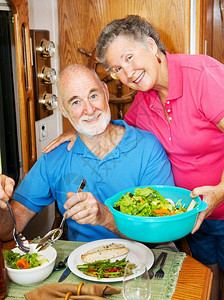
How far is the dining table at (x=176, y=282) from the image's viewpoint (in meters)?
1.21

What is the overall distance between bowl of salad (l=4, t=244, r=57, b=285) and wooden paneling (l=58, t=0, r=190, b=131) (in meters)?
1.60

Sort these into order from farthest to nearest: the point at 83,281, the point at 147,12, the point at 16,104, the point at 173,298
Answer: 1. the point at 147,12
2. the point at 16,104
3. the point at 83,281
4. the point at 173,298

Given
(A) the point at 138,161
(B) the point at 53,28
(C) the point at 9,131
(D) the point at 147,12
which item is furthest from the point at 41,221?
(D) the point at 147,12

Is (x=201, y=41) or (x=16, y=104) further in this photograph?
(x=201, y=41)

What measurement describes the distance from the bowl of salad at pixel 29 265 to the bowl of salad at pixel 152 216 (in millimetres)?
279

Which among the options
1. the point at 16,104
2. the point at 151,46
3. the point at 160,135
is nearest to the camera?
the point at 151,46

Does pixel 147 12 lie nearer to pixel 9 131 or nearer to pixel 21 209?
pixel 9 131

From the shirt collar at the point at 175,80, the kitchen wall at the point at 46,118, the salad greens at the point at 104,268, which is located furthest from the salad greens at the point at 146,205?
the kitchen wall at the point at 46,118

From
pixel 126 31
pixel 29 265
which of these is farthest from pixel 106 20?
pixel 29 265

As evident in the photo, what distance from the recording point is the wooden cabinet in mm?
2594

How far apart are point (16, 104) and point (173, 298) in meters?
1.35

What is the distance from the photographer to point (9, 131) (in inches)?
82.7

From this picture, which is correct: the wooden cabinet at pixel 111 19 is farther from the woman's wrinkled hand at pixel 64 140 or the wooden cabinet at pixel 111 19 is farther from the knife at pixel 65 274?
the knife at pixel 65 274

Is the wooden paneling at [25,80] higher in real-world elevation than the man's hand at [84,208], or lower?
higher
